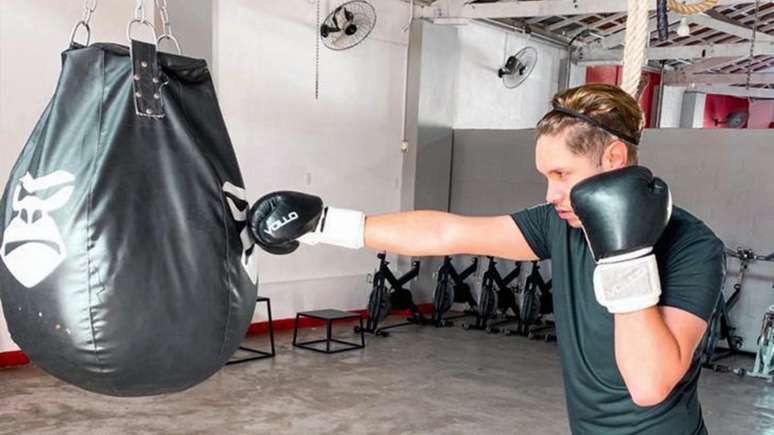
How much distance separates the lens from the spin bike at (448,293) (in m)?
6.78

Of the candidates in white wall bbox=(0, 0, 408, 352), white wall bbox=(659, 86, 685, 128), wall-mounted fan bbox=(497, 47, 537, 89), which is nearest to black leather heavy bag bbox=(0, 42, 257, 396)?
white wall bbox=(0, 0, 408, 352)

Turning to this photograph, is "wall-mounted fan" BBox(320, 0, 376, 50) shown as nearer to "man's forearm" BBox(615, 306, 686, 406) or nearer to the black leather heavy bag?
the black leather heavy bag

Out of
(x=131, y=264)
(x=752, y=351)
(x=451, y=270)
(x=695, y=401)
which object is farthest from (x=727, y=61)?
(x=131, y=264)

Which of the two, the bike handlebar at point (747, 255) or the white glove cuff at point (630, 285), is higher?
the white glove cuff at point (630, 285)

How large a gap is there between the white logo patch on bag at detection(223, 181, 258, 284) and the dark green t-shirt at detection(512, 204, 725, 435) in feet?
2.10

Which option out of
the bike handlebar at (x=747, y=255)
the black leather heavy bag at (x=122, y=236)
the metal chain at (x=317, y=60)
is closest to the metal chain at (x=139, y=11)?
the black leather heavy bag at (x=122, y=236)

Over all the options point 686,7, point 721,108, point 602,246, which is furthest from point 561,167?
point 721,108

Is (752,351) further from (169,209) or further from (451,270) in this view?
(169,209)

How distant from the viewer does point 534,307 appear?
6.55 metres

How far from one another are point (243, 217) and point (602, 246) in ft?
2.16

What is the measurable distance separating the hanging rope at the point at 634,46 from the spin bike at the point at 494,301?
541 cm

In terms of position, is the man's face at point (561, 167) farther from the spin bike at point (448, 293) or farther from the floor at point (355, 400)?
the spin bike at point (448, 293)

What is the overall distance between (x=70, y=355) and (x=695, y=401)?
1175 mm

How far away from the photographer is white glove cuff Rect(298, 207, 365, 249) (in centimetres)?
150
